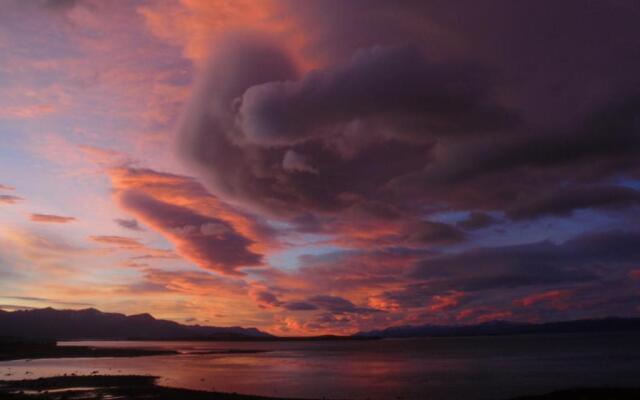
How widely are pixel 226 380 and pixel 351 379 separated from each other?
64.6 feet

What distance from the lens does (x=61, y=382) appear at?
2648 inches

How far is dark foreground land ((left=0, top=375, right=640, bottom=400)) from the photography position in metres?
51.6

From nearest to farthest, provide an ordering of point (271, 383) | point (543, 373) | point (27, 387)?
1. point (27, 387)
2. point (271, 383)
3. point (543, 373)

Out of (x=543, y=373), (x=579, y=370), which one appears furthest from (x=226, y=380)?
(x=579, y=370)

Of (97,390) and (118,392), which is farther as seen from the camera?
(97,390)

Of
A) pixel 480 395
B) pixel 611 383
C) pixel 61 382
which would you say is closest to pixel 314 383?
pixel 480 395

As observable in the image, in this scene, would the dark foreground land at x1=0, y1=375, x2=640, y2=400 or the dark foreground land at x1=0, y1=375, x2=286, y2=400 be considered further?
the dark foreground land at x1=0, y1=375, x2=286, y2=400

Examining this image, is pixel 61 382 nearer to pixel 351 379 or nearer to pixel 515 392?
pixel 351 379

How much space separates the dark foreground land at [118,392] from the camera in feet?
169

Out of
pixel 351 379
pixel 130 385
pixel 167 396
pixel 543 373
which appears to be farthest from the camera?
pixel 543 373

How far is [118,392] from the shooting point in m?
59.4

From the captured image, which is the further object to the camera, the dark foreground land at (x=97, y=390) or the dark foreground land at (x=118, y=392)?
the dark foreground land at (x=97, y=390)

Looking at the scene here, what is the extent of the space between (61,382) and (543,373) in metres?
76.4

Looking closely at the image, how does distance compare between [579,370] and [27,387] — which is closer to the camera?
[27,387]
